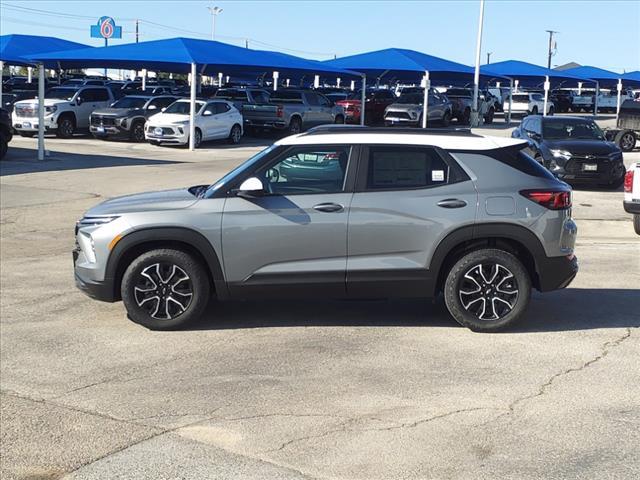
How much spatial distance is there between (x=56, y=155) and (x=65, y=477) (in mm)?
22625

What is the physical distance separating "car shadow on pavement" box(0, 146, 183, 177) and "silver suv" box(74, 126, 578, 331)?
48.2 feet

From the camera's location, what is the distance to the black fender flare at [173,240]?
23.5 feet

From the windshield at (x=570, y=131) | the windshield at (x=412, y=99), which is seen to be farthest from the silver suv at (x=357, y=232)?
the windshield at (x=412, y=99)

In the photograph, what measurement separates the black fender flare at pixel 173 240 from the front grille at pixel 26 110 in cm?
2609

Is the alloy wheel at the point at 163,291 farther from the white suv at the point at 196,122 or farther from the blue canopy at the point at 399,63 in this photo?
the blue canopy at the point at 399,63

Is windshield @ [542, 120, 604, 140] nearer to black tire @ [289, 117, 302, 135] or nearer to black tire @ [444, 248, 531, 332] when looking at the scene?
black tire @ [444, 248, 531, 332]

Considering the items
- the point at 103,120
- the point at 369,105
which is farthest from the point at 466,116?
the point at 103,120

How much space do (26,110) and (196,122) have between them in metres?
6.71

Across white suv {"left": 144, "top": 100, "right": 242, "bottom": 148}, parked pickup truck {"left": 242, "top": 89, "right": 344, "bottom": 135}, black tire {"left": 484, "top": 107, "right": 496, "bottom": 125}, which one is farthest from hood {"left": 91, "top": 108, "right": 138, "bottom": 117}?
black tire {"left": 484, "top": 107, "right": 496, "bottom": 125}

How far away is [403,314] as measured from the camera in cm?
799

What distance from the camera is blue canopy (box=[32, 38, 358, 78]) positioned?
31.4 metres

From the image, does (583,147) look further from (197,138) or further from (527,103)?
(527,103)

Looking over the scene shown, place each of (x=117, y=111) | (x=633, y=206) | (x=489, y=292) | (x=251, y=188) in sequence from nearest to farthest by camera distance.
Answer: (x=251, y=188) < (x=489, y=292) < (x=633, y=206) < (x=117, y=111)

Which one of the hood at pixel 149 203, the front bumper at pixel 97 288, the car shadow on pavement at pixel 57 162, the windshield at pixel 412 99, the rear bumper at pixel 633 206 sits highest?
the windshield at pixel 412 99
